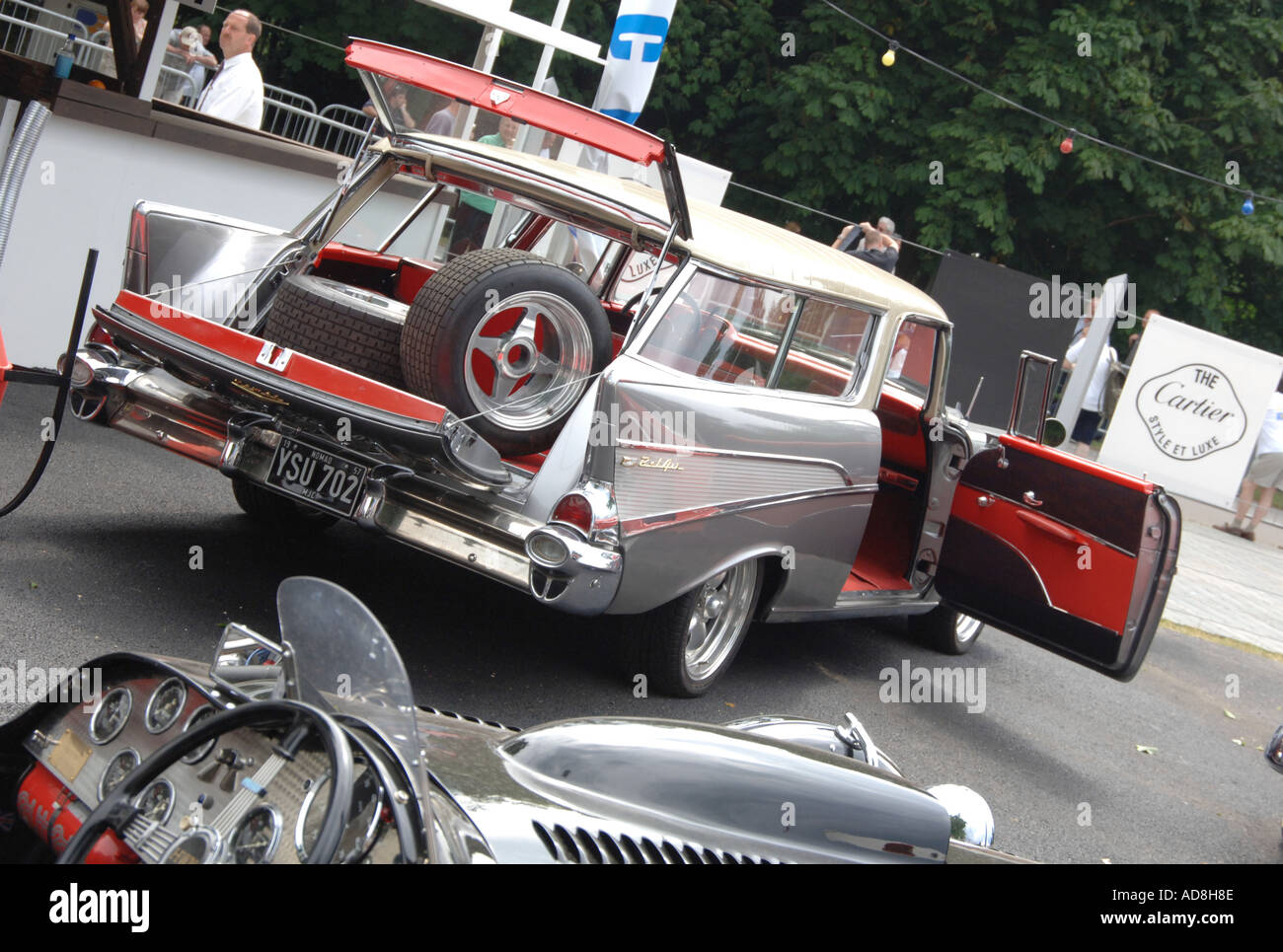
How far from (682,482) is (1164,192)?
19841 mm

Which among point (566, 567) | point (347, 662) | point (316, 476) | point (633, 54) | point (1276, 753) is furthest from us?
point (633, 54)

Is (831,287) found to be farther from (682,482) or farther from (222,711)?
(222,711)

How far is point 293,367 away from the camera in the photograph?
4.66m

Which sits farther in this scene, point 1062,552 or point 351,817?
point 1062,552

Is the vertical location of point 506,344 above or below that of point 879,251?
below

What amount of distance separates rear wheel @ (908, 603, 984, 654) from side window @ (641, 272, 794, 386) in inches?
102

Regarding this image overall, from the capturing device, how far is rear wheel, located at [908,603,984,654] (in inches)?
297

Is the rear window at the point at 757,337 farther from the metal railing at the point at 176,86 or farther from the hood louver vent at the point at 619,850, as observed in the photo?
the metal railing at the point at 176,86

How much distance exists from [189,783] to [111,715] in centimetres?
38

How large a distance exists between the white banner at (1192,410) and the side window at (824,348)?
38.4 feet

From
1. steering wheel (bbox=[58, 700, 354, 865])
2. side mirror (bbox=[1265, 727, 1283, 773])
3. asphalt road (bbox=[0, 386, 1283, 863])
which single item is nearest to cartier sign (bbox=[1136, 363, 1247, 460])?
asphalt road (bbox=[0, 386, 1283, 863])

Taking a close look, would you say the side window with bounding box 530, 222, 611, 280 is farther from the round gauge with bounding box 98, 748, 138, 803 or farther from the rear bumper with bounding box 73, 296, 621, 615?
the round gauge with bounding box 98, 748, 138, 803

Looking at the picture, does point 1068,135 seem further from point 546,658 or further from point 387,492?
point 387,492

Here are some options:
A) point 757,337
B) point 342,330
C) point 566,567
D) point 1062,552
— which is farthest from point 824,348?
point 342,330
